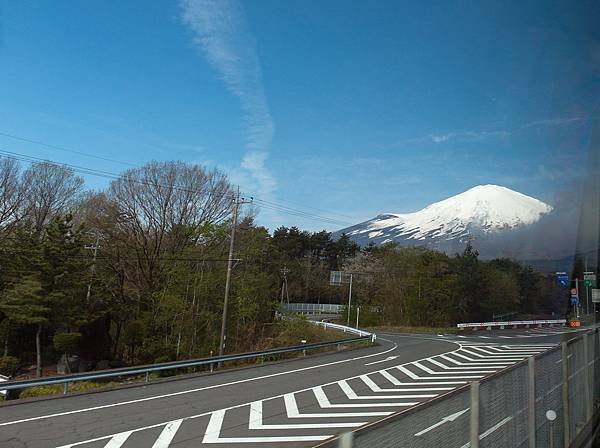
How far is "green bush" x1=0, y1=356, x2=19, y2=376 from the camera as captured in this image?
27.3 meters

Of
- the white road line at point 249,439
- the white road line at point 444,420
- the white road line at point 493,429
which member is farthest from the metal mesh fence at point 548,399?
the white road line at point 249,439

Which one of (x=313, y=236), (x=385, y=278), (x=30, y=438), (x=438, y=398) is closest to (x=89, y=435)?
(x=30, y=438)

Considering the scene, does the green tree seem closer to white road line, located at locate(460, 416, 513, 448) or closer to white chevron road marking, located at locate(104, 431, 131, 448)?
white chevron road marking, located at locate(104, 431, 131, 448)

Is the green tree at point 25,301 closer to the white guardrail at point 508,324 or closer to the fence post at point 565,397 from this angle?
the fence post at point 565,397

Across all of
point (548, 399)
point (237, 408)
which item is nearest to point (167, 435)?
point (237, 408)

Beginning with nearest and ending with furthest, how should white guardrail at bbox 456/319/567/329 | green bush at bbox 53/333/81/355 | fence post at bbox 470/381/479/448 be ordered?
fence post at bbox 470/381/479/448
green bush at bbox 53/333/81/355
white guardrail at bbox 456/319/567/329

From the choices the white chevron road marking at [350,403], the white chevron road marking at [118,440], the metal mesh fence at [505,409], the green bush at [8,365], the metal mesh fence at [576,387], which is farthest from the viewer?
the green bush at [8,365]

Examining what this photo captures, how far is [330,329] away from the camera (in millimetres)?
40406

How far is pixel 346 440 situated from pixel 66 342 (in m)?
31.7

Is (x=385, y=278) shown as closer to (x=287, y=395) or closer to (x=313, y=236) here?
(x=313, y=236)

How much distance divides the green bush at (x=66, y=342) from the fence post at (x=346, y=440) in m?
31.6

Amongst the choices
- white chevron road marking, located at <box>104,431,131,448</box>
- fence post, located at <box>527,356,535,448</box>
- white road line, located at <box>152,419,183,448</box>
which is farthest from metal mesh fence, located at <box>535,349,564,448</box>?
white chevron road marking, located at <box>104,431,131,448</box>

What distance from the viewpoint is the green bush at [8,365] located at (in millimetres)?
27345

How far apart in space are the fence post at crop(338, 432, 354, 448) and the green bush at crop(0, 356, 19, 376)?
3174 cm
